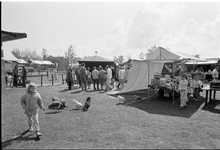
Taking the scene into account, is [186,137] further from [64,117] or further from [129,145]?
[64,117]

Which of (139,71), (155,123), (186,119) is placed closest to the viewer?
(155,123)

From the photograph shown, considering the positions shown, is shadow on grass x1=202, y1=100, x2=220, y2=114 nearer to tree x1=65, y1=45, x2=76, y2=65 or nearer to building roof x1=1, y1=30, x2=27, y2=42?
building roof x1=1, y1=30, x2=27, y2=42

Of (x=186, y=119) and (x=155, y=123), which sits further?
(x=186, y=119)

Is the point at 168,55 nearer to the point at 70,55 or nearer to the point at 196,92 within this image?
the point at 196,92

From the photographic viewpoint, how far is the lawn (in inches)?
157

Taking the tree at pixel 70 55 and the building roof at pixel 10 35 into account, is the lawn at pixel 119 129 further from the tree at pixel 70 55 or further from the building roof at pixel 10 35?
the tree at pixel 70 55

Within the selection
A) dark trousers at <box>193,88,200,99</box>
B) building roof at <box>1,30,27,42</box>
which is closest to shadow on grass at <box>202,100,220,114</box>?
dark trousers at <box>193,88,200,99</box>

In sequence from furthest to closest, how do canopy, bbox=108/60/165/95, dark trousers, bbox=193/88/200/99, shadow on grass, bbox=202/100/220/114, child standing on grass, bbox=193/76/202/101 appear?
canopy, bbox=108/60/165/95 → dark trousers, bbox=193/88/200/99 → child standing on grass, bbox=193/76/202/101 → shadow on grass, bbox=202/100/220/114

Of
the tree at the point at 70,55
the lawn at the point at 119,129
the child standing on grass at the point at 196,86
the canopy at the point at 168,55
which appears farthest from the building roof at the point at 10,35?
the tree at the point at 70,55

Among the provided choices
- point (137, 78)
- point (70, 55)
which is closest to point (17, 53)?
point (70, 55)

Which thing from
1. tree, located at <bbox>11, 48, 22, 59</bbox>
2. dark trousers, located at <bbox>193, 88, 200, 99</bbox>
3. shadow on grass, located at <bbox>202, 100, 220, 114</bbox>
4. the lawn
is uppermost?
tree, located at <bbox>11, 48, 22, 59</bbox>

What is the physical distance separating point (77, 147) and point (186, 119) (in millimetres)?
4025

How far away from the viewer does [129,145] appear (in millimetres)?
3916

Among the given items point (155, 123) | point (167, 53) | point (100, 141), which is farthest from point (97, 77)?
point (100, 141)
